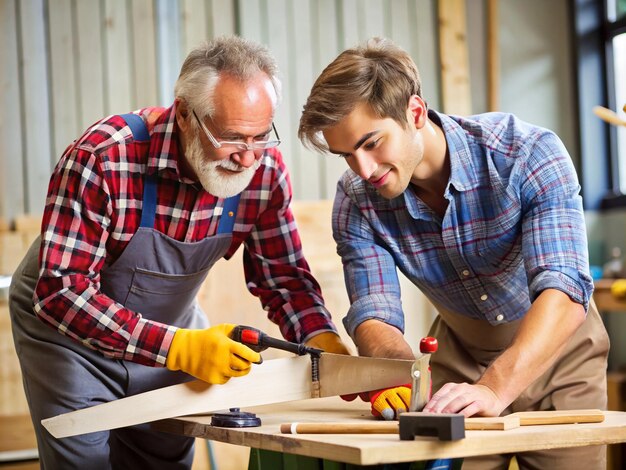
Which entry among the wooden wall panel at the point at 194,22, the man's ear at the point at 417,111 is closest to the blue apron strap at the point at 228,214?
the man's ear at the point at 417,111

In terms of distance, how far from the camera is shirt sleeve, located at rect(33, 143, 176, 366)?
2.14m

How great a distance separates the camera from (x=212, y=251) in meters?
2.48

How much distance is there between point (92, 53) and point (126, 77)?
21 cm

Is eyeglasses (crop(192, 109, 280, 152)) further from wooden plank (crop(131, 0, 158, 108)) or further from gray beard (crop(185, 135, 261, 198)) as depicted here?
wooden plank (crop(131, 0, 158, 108))

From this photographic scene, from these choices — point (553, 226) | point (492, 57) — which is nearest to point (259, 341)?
point (553, 226)

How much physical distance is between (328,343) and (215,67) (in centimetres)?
80

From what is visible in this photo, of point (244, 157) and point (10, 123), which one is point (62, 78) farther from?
point (244, 157)

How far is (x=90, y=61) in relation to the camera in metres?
4.57

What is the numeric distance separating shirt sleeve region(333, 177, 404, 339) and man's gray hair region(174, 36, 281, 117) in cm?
40

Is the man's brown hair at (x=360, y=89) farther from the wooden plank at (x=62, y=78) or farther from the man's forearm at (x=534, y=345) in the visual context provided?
the wooden plank at (x=62, y=78)

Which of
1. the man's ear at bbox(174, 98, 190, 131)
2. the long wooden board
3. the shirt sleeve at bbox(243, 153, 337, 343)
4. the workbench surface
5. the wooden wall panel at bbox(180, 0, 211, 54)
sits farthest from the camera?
the wooden wall panel at bbox(180, 0, 211, 54)

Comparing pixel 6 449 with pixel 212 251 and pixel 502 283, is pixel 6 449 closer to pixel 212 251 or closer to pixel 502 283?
pixel 212 251

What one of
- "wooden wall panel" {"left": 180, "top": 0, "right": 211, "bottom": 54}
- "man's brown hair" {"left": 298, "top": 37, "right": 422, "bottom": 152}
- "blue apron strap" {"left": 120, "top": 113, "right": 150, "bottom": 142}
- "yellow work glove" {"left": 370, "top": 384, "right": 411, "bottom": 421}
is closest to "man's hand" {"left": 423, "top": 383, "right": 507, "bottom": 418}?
"yellow work glove" {"left": 370, "top": 384, "right": 411, "bottom": 421}

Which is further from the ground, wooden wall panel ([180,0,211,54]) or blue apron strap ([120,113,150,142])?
wooden wall panel ([180,0,211,54])
